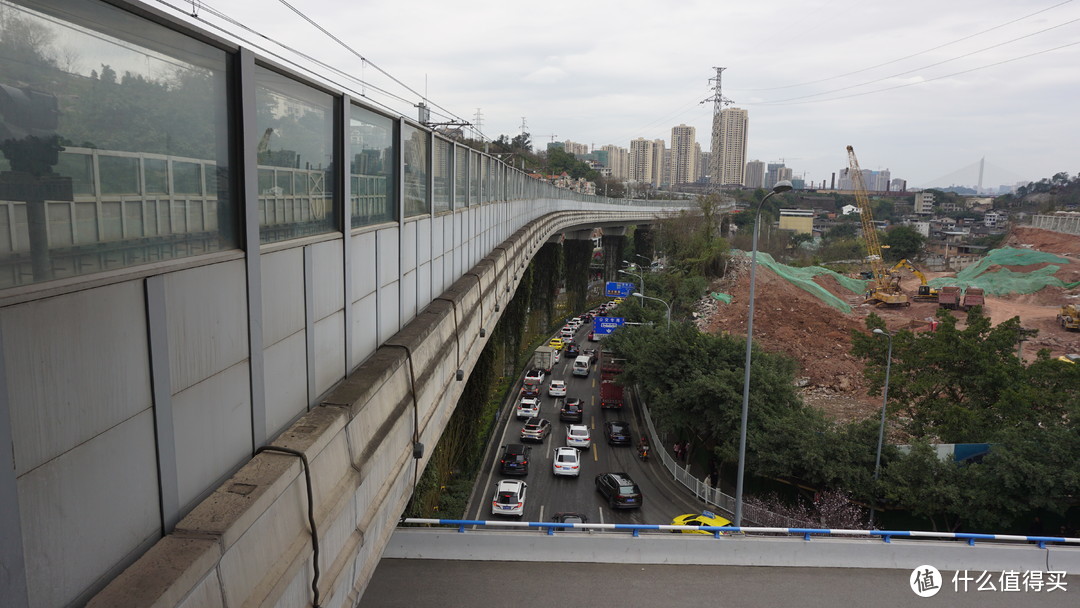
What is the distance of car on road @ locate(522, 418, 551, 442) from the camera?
87.6 feet

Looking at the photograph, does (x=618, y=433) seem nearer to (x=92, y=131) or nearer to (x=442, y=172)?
(x=442, y=172)

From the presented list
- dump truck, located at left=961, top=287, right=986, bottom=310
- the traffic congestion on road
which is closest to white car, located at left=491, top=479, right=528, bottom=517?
the traffic congestion on road

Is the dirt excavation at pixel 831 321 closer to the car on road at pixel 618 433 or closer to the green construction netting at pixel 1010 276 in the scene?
the green construction netting at pixel 1010 276

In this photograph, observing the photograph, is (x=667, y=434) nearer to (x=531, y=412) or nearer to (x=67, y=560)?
(x=531, y=412)

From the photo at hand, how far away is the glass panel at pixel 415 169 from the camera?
8609mm

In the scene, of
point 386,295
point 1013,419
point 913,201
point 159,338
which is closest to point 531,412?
point 1013,419

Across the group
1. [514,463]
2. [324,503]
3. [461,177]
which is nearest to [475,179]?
[461,177]

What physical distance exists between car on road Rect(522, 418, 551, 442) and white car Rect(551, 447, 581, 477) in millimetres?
2828

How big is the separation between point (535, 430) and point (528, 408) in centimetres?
299

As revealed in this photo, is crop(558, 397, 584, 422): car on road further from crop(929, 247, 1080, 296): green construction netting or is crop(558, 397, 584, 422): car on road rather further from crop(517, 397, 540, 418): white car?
crop(929, 247, 1080, 296): green construction netting

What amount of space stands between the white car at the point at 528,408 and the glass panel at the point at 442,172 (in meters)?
18.7

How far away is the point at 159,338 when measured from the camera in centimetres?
339

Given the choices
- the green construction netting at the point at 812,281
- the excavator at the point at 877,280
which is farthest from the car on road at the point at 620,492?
the excavator at the point at 877,280

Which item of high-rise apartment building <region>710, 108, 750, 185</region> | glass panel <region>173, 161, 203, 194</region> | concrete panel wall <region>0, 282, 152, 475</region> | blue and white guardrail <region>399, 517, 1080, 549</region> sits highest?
high-rise apartment building <region>710, 108, 750, 185</region>
